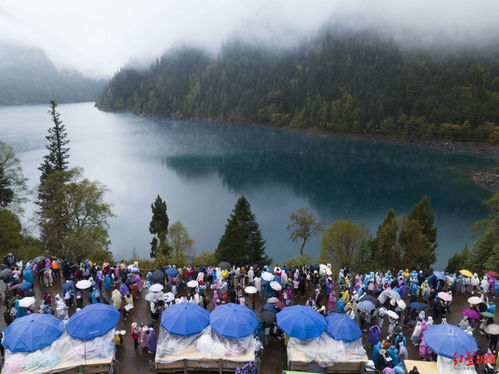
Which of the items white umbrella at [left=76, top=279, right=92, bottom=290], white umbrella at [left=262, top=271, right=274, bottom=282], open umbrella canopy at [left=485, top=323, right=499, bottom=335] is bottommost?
white umbrella at [left=76, top=279, right=92, bottom=290]

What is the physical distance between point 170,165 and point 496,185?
93313mm

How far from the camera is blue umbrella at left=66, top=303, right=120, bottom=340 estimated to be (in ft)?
49.0

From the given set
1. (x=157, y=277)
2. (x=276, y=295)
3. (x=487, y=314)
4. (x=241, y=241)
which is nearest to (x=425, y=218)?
(x=241, y=241)

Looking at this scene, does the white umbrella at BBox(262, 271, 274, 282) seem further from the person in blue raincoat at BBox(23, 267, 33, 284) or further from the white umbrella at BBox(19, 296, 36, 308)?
the person in blue raincoat at BBox(23, 267, 33, 284)

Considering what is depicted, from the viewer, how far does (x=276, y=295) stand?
2178cm

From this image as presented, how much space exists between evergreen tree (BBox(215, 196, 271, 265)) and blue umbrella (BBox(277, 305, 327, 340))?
87.3 feet

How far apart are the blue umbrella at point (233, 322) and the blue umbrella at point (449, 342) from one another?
25.0 ft

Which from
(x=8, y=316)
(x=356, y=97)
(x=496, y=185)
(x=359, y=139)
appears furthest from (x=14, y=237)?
(x=356, y=97)

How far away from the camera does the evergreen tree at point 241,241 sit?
1674 inches

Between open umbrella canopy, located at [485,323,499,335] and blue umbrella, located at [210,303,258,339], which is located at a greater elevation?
blue umbrella, located at [210,303,258,339]

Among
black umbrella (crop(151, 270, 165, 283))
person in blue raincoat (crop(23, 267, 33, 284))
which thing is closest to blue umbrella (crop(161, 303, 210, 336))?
black umbrella (crop(151, 270, 165, 283))

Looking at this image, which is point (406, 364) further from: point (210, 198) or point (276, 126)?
point (276, 126)

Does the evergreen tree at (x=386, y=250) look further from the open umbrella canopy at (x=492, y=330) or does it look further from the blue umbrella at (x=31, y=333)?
the blue umbrella at (x=31, y=333)

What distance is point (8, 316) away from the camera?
1806 cm
